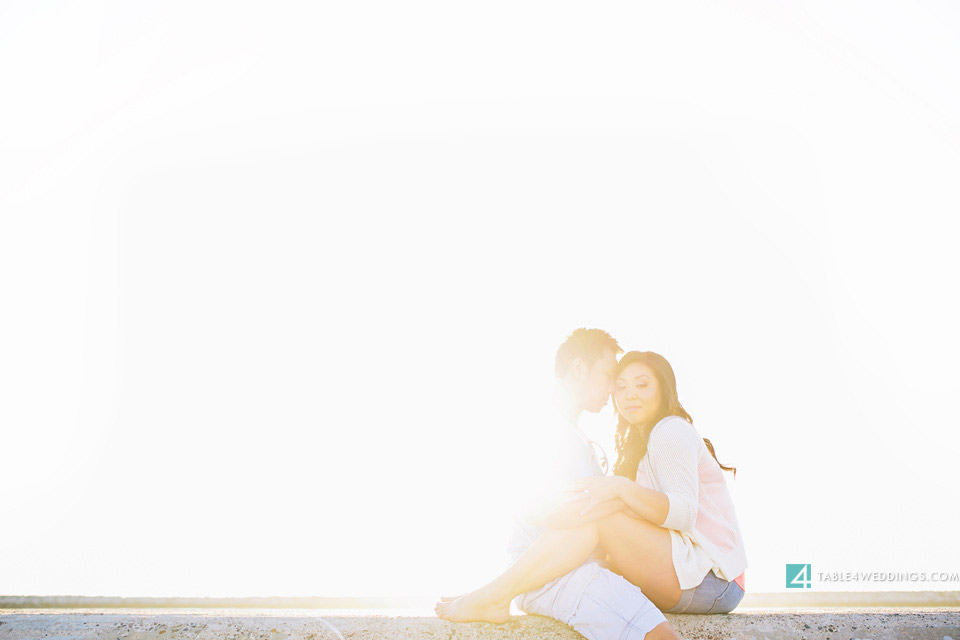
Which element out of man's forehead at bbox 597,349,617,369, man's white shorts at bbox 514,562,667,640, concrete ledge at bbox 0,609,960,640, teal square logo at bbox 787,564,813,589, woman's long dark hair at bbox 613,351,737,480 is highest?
man's forehead at bbox 597,349,617,369

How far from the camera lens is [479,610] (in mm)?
2969

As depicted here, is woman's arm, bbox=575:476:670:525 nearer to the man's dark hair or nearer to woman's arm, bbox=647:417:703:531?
woman's arm, bbox=647:417:703:531

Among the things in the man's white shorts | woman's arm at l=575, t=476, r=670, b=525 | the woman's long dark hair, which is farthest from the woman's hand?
the woman's long dark hair

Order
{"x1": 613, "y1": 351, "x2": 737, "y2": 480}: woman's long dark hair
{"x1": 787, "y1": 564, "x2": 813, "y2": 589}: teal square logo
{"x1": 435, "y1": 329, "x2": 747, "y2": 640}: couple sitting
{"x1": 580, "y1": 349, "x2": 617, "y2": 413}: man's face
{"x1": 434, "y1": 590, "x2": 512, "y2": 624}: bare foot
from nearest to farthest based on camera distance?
{"x1": 435, "y1": 329, "x2": 747, "y2": 640}: couple sitting, {"x1": 434, "y1": 590, "x2": 512, "y2": 624}: bare foot, {"x1": 613, "y1": 351, "x2": 737, "y2": 480}: woman's long dark hair, {"x1": 580, "y1": 349, "x2": 617, "y2": 413}: man's face, {"x1": 787, "y1": 564, "x2": 813, "y2": 589}: teal square logo

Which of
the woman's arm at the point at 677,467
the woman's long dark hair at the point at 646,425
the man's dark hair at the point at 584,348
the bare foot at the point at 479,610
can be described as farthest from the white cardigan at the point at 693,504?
the bare foot at the point at 479,610

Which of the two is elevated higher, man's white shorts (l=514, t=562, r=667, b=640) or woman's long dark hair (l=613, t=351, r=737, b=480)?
woman's long dark hair (l=613, t=351, r=737, b=480)

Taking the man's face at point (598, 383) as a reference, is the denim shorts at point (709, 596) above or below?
below

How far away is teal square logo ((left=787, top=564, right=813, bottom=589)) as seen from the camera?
16.1 ft

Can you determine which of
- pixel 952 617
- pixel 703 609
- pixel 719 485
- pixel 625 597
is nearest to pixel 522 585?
pixel 625 597

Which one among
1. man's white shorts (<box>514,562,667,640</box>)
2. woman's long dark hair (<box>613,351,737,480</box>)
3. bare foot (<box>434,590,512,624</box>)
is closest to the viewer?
man's white shorts (<box>514,562,667,640</box>)

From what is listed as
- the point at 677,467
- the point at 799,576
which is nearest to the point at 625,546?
the point at 677,467

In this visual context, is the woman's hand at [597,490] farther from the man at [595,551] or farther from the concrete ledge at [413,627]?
the concrete ledge at [413,627]

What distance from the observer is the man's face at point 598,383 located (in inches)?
136

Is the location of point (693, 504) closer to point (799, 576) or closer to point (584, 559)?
point (584, 559)
